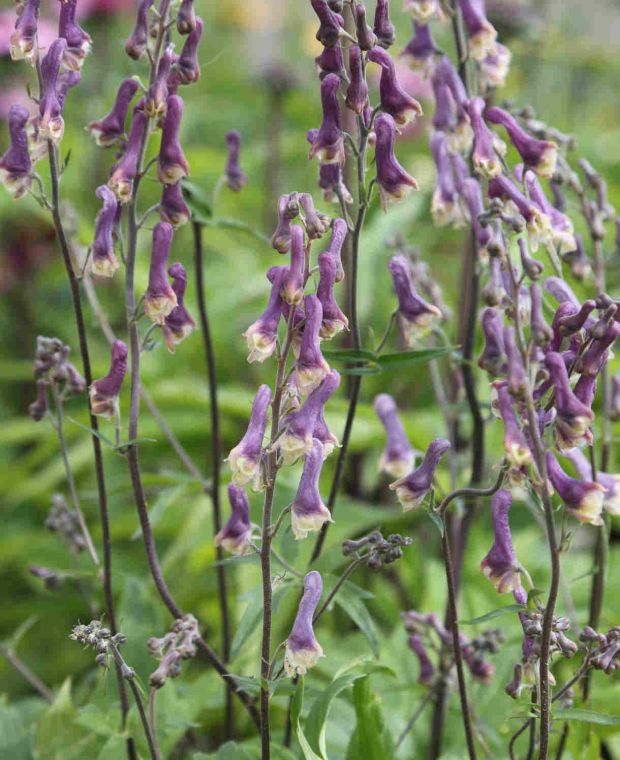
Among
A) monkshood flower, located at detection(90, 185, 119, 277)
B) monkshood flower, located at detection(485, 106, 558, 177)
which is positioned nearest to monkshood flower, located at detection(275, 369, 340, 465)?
monkshood flower, located at detection(90, 185, 119, 277)

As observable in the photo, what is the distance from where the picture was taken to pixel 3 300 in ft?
17.1

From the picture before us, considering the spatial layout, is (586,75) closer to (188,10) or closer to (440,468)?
(440,468)

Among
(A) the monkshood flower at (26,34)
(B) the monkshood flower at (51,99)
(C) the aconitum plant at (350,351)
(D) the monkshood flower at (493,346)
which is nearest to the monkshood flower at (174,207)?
(C) the aconitum plant at (350,351)

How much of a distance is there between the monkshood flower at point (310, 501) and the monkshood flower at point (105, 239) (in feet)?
1.61

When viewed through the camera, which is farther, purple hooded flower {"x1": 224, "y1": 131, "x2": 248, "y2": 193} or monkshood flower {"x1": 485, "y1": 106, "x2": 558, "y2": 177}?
purple hooded flower {"x1": 224, "y1": 131, "x2": 248, "y2": 193}

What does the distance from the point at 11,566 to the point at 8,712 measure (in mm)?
1403

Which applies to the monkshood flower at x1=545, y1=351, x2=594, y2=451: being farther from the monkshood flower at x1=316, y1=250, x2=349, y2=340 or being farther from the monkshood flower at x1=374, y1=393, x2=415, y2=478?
the monkshood flower at x1=374, y1=393, x2=415, y2=478

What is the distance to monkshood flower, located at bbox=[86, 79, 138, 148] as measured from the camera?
6.18ft

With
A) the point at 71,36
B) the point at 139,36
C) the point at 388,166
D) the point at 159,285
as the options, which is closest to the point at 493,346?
the point at 388,166

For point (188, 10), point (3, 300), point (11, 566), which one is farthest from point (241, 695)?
point (3, 300)

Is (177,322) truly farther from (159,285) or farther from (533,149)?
(533,149)

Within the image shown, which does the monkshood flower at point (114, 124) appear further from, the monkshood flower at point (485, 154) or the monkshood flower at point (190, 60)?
the monkshood flower at point (485, 154)

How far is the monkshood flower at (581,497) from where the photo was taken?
1.46 m

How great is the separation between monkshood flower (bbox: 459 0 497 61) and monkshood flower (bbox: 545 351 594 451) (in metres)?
0.88
